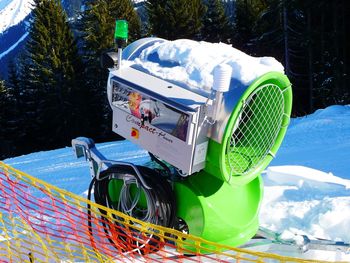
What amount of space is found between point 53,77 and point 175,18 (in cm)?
659

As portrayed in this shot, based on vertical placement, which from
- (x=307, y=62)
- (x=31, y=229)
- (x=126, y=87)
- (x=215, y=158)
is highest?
(x=126, y=87)

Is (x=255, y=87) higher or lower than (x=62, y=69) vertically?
higher

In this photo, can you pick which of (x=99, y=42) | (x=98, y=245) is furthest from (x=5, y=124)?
(x=98, y=245)

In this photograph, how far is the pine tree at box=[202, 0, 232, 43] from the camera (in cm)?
2425

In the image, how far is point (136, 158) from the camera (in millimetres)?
7363

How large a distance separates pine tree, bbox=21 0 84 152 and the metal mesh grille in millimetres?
19957

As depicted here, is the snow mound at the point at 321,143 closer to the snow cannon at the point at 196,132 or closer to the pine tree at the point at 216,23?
the snow cannon at the point at 196,132

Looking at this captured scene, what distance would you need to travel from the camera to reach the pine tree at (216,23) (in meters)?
24.2

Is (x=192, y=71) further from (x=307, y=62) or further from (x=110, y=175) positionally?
(x=307, y=62)

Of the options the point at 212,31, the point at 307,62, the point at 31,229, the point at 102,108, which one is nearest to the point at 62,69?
the point at 102,108

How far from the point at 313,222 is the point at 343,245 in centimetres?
56

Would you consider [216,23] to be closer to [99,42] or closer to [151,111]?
[99,42]

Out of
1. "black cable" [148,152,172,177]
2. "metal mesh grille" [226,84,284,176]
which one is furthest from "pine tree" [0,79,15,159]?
"metal mesh grille" [226,84,284,176]

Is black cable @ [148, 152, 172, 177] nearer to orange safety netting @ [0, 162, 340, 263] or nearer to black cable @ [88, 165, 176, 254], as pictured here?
black cable @ [88, 165, 176, 254]
